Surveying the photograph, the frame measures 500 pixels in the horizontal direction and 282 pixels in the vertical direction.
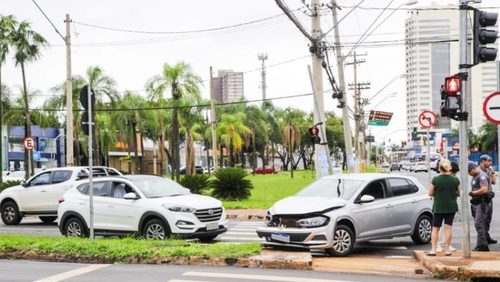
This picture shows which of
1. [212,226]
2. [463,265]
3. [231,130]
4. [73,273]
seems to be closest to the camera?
[463,265]

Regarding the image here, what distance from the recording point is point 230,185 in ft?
88.7

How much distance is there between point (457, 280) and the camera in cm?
928

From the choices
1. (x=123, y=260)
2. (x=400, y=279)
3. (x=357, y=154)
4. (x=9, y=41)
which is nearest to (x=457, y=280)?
(x=400, y=279)

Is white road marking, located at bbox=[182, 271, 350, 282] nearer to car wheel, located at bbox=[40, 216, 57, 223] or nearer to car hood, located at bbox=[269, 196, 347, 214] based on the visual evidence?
car hood, located at bbox=[269, 196, 347, 214]

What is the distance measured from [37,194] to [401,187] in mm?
12005

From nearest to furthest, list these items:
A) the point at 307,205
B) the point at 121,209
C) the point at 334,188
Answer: the point at 307,205 → the point at 334,188 → the point at 121,209

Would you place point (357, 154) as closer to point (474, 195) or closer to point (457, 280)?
point (474, 195)

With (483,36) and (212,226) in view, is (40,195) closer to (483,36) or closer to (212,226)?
(212,226)

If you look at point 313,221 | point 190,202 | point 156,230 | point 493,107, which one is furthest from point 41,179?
point 493,107

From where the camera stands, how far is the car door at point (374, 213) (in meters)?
12.2

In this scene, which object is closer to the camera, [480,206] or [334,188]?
[480,206]

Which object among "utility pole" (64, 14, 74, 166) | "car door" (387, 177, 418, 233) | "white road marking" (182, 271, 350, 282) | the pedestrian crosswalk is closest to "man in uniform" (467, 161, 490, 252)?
"car door" (387, 177, 418, 233)

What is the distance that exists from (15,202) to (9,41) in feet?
57.8

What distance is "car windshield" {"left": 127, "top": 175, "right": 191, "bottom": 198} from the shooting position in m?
14.2
